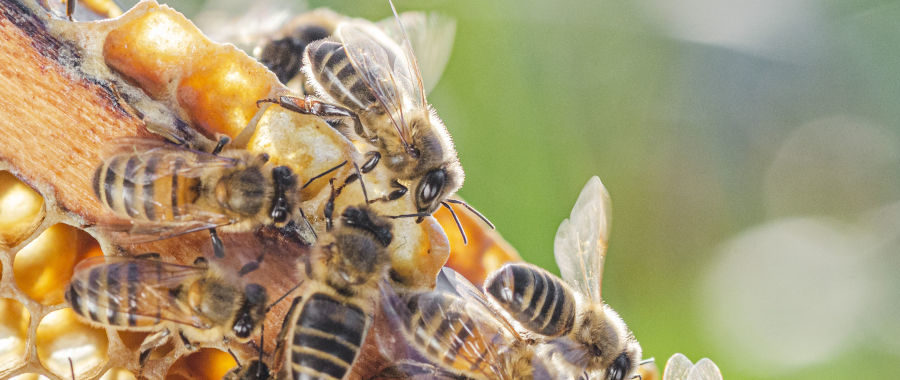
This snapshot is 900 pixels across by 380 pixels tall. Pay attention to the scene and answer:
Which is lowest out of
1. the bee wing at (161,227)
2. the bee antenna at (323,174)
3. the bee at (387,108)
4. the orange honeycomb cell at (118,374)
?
the orange honeycomb cell at (118,374)

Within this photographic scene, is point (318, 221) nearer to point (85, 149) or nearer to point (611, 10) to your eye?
point (85, 149)

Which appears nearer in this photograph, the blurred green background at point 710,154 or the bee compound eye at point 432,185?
the bee compound eye at point 432,185

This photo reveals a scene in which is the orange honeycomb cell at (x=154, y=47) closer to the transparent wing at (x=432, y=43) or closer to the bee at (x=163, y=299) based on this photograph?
the bee at (x=163, y=299)

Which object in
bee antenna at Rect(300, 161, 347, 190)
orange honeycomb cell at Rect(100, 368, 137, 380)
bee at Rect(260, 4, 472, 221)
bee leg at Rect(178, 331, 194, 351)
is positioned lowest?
orange honeycomb cell at Rect(100, 368, 137, 380)

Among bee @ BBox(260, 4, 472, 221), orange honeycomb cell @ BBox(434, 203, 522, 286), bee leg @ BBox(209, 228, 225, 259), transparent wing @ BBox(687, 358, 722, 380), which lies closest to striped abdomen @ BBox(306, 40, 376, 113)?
bee @ BBox(260, 4, 472, 221)

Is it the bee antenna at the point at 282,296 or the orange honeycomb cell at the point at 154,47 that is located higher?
the orange honeycomb cell at the point at 154,47

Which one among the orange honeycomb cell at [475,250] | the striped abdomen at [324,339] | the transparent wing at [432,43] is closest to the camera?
the striped abdomen at [324,339]

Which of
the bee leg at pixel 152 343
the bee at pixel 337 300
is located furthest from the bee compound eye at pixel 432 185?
the bee leg at pixel 152 343

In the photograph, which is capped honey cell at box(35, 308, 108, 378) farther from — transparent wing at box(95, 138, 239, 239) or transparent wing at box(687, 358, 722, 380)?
transparent wing at box(687, 358, 722, 380)
